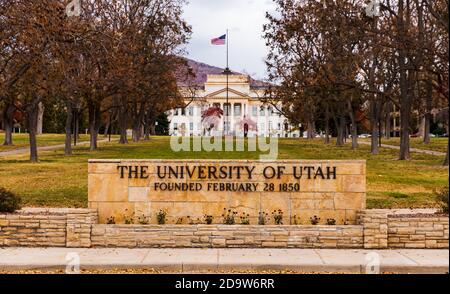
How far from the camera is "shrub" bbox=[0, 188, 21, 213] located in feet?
42.3

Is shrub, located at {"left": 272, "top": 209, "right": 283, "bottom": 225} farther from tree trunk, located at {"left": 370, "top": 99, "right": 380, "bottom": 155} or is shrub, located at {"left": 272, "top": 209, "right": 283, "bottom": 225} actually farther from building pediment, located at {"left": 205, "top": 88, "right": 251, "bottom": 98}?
building pediment, located at {"left": 205, "top": 88, "right": 251, "bottom": 98}

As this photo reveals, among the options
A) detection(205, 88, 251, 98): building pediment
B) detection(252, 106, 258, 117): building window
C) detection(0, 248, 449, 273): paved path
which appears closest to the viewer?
detection(0, 248, 449, 273): paved path

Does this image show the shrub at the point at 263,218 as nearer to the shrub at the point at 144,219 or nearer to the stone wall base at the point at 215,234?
the stone wall base at the point at 215,234

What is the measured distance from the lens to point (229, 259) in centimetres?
1079

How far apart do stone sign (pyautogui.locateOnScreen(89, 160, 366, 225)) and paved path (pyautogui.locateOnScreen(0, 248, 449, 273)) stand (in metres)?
1.64

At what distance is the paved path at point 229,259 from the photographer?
10320 millimetres

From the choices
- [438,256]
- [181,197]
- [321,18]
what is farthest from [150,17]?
[438,256]

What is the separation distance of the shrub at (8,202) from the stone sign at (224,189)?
59.4 inches

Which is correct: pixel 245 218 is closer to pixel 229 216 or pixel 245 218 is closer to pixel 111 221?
pixel 229 216

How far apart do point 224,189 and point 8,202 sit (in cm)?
439

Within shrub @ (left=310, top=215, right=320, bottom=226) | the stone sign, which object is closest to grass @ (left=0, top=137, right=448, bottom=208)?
the stone sign

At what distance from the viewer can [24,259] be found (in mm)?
10758

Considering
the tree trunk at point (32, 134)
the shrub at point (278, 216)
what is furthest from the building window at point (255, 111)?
the shrub at point (278, 216)

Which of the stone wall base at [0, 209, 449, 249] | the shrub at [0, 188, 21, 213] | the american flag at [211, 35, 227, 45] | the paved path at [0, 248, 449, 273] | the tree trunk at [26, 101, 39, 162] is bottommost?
the paved path at [0, 248, 449, 273]
